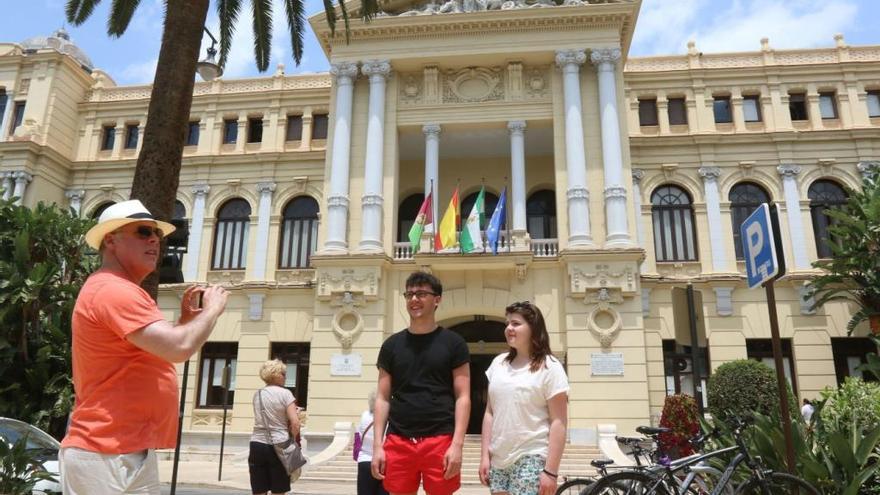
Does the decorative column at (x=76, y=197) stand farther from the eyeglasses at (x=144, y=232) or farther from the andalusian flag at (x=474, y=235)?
Result: the eyeglasses at (x=144, y=232)

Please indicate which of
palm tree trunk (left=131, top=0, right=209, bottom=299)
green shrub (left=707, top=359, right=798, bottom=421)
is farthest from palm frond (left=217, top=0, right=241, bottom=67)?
green shrub (left=707, top=359, right=798, bottom=421)

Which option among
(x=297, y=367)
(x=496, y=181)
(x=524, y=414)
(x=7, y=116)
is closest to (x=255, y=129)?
(x=7, y=116)

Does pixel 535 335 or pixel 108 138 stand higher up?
pixel 108 138

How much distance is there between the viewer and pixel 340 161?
20938 millimetres

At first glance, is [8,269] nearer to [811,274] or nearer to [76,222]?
[76,222]

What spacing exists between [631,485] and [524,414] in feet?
6.27

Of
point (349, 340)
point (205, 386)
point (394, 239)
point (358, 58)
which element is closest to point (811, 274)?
point (394, 239)

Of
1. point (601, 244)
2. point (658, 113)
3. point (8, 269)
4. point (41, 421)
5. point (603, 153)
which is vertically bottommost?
point (41, 421)

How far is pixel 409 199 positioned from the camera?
2519 centimetres

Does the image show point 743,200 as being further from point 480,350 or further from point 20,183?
point 20,183

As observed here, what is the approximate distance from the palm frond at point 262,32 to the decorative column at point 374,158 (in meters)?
6.41

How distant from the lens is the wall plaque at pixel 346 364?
19234 millimetres

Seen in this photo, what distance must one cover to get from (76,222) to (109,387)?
17.0 metres

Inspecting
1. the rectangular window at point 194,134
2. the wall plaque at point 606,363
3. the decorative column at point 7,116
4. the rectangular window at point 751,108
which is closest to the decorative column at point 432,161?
the wall plaque at point 606,363
